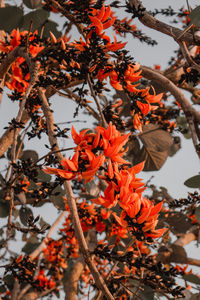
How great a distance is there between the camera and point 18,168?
2.83 feet

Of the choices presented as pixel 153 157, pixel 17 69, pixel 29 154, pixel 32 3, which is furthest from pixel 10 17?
pixel 153 157

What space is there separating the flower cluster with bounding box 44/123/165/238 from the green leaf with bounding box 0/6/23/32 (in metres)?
0.95

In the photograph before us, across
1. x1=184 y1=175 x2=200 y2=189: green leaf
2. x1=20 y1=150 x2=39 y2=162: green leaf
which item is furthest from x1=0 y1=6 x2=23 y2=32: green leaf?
x1=184 y1=175 x2=200 y2=189: green leaf

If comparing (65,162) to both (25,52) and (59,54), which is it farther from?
(25,52)

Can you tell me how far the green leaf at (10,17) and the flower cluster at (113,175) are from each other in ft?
3.11

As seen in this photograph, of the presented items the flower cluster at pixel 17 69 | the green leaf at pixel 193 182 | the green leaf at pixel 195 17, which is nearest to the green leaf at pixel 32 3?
the flower cluster at pixel 17 69

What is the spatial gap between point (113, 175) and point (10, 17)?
1.09m

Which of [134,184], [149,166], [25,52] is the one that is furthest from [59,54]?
[149,166]

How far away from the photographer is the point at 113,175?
70 centimetres

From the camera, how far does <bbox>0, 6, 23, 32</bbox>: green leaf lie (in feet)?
4.53

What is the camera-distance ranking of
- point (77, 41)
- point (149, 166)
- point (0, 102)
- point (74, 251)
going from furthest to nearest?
1. point (74, 251)
2. point (149, 166)
3. point (0, 102)
4. point (77, 41)

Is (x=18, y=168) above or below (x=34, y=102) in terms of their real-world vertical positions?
below

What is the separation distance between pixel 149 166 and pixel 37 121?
124 cm

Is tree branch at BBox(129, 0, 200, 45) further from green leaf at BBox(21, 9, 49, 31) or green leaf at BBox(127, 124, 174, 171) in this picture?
green leaf at BBox(127, 124, 174, 171)
